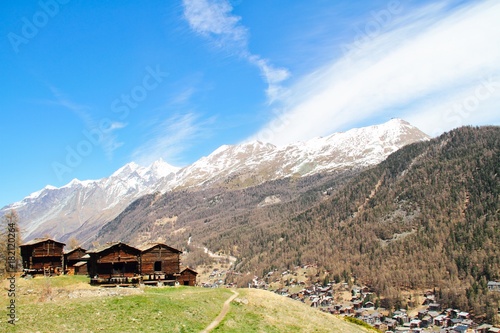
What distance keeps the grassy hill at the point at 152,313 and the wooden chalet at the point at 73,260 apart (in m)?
20.5

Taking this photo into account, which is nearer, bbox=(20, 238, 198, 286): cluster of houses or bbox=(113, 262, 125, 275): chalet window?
bbox=(20, 238, 198, 286): cluster of houses

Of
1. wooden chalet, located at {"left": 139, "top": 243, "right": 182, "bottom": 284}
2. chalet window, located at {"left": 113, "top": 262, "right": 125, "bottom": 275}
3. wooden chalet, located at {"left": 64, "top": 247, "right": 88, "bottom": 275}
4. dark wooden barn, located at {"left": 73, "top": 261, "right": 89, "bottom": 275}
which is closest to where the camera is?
chalet window, located at {"left": 113, "top": 262, "right": 125, "bottom": 275}

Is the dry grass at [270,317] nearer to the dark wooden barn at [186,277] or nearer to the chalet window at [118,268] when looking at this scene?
the chalet window at [118,268]

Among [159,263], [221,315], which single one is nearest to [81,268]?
[159,263]

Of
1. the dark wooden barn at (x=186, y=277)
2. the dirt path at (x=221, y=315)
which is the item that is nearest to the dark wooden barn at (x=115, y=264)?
the dark wooden barn at (x=186, y=277)

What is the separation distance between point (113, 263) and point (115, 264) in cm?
59

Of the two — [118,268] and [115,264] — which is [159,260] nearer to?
[118,268]

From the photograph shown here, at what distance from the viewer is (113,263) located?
213ft

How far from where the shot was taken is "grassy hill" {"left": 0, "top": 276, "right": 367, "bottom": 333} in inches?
1385

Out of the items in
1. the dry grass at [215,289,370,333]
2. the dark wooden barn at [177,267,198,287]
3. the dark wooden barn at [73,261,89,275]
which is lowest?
the dry grass at [215,289,370,333]

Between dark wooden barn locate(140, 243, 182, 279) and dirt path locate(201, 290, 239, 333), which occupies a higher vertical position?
dark wooden barn locate(140, 243, 182, 279)

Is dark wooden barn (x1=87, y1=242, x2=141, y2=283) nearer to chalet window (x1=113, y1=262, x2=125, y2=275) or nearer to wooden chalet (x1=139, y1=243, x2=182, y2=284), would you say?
chalet window (x1=113, y1=262, x2=125, y2=275)

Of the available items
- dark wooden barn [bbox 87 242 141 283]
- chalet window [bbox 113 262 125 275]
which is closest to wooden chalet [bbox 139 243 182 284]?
dark wooden barn [bbox 87 242 141 283]

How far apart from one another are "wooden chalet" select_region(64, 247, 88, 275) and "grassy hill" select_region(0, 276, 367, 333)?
806 inches
